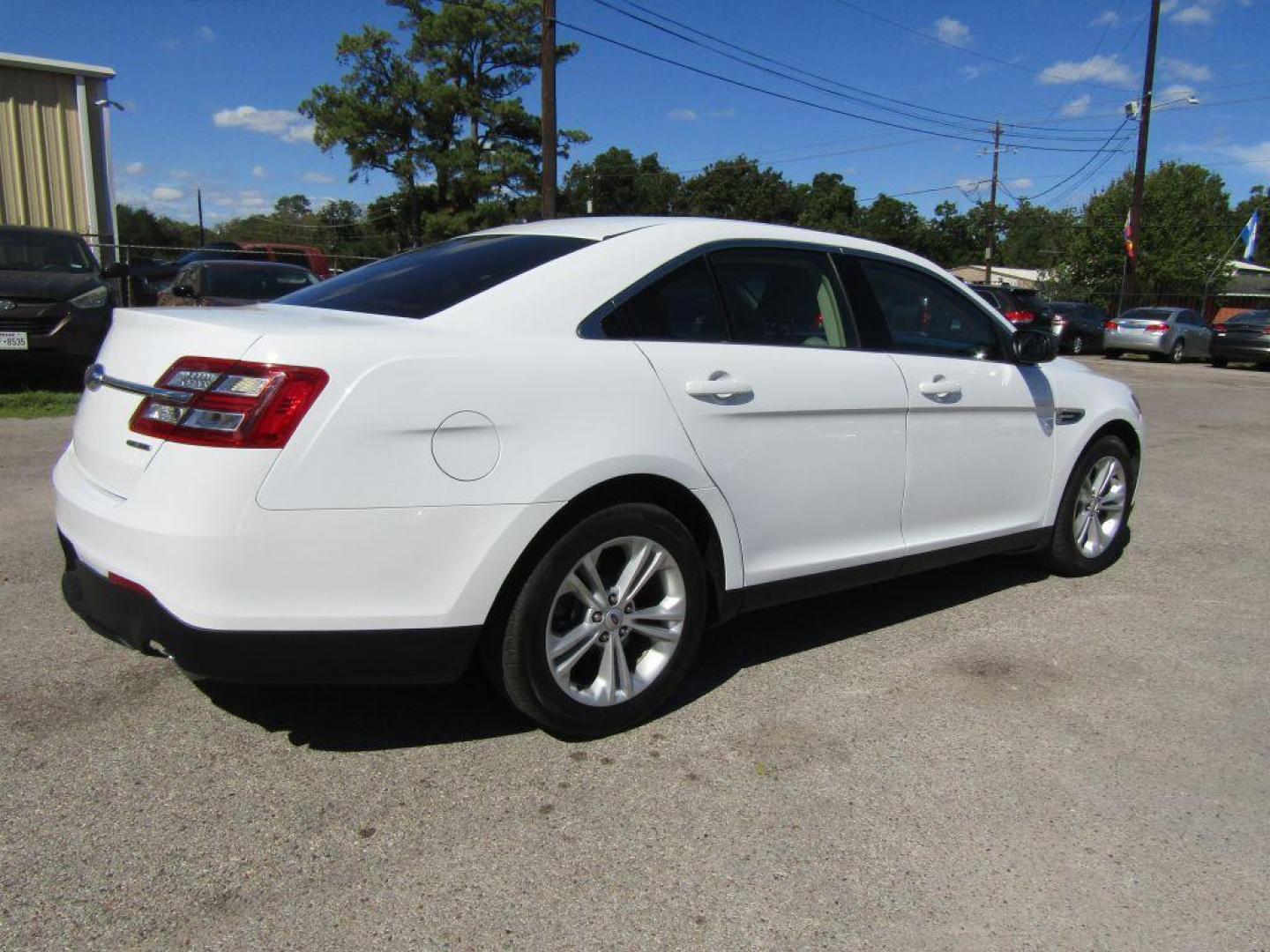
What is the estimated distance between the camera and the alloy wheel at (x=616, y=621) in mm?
2938

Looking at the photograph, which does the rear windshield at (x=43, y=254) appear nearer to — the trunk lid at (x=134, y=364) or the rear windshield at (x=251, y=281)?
the rear windshield at (x=251, y=281)

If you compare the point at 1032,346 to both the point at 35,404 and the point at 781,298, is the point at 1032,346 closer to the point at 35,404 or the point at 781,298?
the point at 781,298

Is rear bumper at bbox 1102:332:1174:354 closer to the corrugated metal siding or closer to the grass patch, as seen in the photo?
the grass patch

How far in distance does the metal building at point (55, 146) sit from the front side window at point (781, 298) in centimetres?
1762

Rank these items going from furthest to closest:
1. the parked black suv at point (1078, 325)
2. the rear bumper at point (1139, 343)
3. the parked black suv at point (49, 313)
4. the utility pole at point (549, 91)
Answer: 1. the parked black suv at point (1078, 325)
2. the rear bumper at point (1139, 343)
3. the utility pole at point (549, 91)
4. the parked black suv at point (49, 313)

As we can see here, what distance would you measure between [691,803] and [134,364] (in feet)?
6.61

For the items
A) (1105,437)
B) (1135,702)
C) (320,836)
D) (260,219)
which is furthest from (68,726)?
(260,219)

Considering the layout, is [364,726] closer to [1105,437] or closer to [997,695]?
[997,695]

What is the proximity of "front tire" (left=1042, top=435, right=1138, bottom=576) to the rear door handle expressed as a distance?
234 cm

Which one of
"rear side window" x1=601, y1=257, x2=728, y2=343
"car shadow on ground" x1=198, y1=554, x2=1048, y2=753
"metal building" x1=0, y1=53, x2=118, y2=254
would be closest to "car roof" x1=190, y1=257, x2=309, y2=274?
"metal building" x1=0, y1=53, x2=118, y2=254

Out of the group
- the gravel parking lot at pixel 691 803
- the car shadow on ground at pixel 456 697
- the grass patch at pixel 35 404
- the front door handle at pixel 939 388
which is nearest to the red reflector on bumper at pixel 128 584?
the gravel parking lot at pixel 691 803

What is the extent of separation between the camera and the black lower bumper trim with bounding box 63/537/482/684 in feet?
8.14

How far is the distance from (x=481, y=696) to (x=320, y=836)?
93 centimetres

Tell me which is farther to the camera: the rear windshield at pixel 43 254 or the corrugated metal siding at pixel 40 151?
the corrugated metal siding at pixel 40 151
